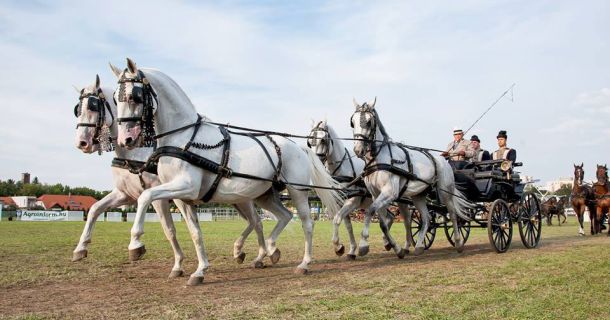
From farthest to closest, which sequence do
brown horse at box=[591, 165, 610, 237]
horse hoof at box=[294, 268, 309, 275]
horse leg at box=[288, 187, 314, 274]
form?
1. brown horse at box=[591, 165, 610, 237]
2. horse leg at box=[288, 187, 314, 274]
3. horse hoof at box=[294, 268, 309, 275]

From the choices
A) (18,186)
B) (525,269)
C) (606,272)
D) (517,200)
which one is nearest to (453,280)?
(525,269)

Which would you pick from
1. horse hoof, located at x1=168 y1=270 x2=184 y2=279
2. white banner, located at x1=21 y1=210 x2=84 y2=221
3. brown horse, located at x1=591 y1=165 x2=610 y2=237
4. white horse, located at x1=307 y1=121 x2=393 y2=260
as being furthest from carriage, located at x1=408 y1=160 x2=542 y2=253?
white banner, located at x1=21 y1=210 x2=84 y2=221

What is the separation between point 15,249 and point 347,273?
32.0 feet

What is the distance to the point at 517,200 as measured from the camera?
1312cm

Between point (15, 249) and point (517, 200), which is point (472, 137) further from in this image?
point (15, 249)

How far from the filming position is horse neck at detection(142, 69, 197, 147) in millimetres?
7422

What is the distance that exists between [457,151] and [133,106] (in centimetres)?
921

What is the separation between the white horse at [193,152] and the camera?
689 centimetres

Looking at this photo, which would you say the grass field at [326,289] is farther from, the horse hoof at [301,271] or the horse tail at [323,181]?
the horse tail at [323,181]

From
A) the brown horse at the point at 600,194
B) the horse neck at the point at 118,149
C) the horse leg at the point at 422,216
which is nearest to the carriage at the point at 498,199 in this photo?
the horse leg at the point at 422,216

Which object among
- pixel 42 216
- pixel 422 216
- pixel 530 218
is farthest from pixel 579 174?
pixel 42 216

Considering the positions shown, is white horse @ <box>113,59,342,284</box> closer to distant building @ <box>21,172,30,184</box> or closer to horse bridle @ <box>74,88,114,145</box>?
horse bridle @ <box>74,88,114,145</box>

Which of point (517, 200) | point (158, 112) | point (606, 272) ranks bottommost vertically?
point (606, 272)

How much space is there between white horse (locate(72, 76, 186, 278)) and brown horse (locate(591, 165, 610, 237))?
1716 cm
